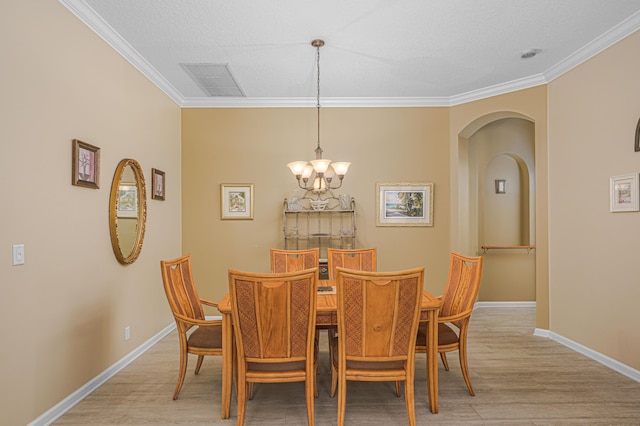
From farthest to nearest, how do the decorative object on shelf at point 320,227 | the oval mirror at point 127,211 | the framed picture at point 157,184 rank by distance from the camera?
the decorative object on shelf at point 320,227 → the framed picture at point 157,184 → the oval mirror at point 127,211

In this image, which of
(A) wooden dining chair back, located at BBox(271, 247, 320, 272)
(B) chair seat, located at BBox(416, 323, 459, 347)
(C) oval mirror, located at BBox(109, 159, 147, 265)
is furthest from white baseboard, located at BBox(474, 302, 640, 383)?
(C) oval mirror, located at BBox(109, 159, 147, 265)

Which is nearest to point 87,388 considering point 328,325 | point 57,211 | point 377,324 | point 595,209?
point 57,211

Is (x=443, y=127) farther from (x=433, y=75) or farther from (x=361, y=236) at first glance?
(x=361, y=236)

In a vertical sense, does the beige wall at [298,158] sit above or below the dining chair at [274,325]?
above

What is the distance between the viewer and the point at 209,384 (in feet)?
9.63

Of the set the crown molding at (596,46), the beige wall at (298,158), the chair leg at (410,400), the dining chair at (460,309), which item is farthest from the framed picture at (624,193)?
the chair leg at (410,400)

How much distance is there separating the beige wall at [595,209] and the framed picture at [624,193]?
54mm

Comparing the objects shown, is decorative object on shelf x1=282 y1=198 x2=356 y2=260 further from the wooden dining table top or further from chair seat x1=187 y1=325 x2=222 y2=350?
chair seat x1=187 y1=325 x2=222 y2=350

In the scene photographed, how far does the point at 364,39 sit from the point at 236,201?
256 centimetres

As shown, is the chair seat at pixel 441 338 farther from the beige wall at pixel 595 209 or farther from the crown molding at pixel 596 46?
the crown molding at pixel 596 46

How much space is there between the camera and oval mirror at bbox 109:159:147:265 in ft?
10.2

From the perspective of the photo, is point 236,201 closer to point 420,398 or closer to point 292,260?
point 292,260

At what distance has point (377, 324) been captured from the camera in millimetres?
2135

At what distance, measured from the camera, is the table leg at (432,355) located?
7.86 ft
